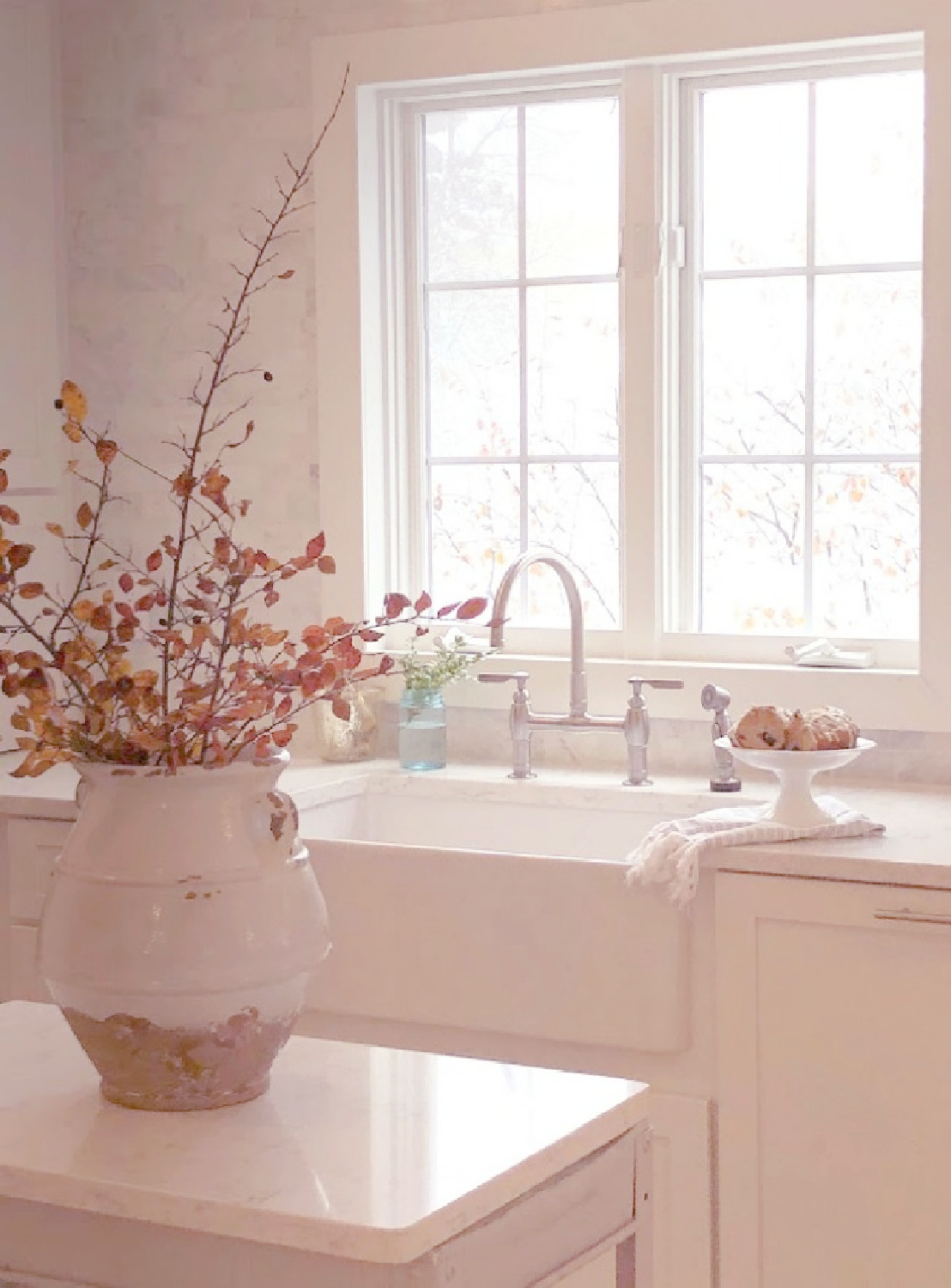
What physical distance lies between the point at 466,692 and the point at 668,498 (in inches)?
20.7

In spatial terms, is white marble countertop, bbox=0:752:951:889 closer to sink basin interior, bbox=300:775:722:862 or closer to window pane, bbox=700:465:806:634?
sink basin interior, bbox=300:775:722:862

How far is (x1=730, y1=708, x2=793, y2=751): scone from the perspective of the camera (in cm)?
278

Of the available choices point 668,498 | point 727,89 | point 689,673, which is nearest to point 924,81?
point 727,89

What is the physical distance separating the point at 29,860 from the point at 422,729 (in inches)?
29.2

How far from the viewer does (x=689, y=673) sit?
3.46 metres

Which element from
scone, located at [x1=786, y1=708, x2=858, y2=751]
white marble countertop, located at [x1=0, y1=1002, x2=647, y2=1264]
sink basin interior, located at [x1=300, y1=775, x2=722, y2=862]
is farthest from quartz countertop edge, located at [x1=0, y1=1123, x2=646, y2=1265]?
sink basin interior, located at [x1=300, y1=775, x2=722, y2=862]

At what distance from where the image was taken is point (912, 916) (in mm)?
2646

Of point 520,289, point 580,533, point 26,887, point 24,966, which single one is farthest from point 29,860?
point 520,289

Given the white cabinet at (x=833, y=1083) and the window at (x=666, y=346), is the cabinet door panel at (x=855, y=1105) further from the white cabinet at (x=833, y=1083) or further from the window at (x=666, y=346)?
the window at (x=666, y=346)

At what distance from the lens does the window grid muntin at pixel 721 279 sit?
11.1 ft

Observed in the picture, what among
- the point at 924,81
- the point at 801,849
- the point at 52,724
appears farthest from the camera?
the point at 924,81

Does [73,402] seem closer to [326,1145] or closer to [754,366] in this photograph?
[326,1145]

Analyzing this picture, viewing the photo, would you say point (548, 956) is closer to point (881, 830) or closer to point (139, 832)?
point (881, 830)

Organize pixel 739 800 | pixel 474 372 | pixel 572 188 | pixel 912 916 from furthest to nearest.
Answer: pixel 474 372, pixel 572 188, pixel 739 800, pixel 912 916
